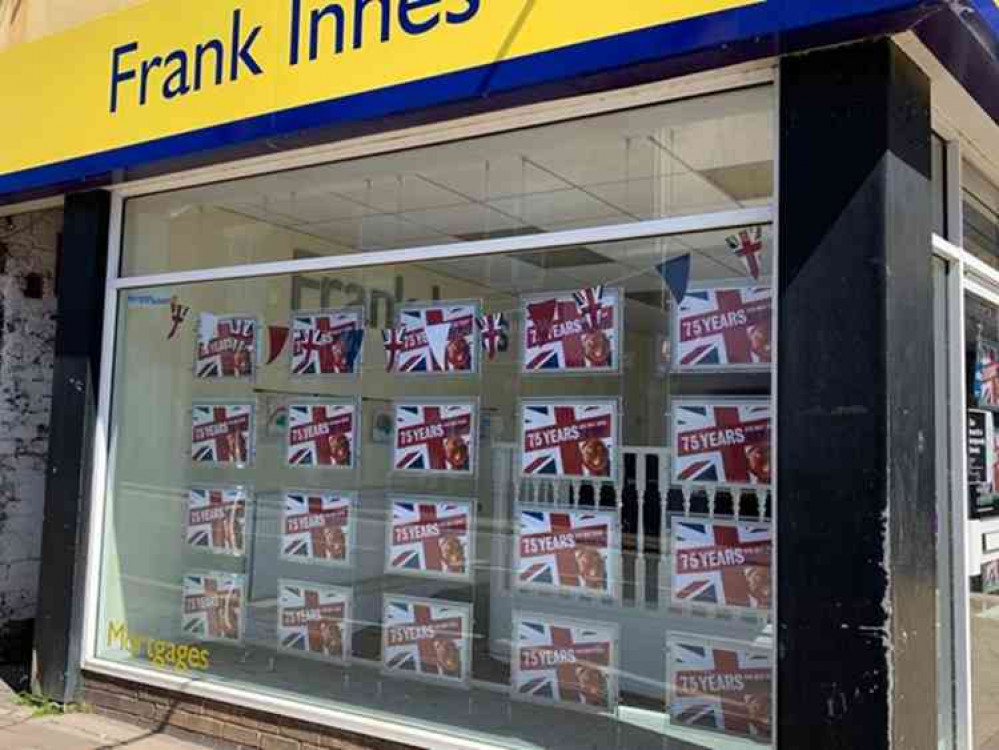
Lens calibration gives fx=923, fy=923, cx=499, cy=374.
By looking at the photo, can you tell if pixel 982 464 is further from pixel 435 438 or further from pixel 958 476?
pixel 435 438

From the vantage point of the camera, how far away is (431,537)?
4324mm

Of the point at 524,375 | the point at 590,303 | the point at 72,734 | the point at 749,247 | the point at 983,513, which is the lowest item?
the point at 72,734

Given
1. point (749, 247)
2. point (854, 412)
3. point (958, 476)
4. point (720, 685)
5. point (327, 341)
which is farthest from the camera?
point (327, 341)

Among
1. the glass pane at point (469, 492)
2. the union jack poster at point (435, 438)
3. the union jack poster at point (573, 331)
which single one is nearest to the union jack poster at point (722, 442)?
the glass pane at point (469, 492)

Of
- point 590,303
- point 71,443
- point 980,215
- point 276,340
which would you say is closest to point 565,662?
point 590,303

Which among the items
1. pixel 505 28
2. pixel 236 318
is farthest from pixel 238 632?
pixel 505 28

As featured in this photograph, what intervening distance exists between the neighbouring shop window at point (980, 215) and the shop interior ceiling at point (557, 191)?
1.26m

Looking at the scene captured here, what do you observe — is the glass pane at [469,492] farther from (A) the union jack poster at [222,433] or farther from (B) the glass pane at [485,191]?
(B) the glass pane at [485,191]

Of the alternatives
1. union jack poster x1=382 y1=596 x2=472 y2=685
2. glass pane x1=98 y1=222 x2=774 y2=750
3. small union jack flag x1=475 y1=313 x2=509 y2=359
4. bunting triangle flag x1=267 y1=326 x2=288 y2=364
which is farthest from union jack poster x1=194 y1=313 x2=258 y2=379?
union jack poster x1=382 y1=596 x2=472 y2=685

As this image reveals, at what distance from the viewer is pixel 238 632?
15.9 feet

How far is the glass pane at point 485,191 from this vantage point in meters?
3.53

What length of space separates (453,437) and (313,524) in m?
1.01

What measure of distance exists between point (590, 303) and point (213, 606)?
2.70m

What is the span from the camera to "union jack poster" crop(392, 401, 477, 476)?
423 centimetres
